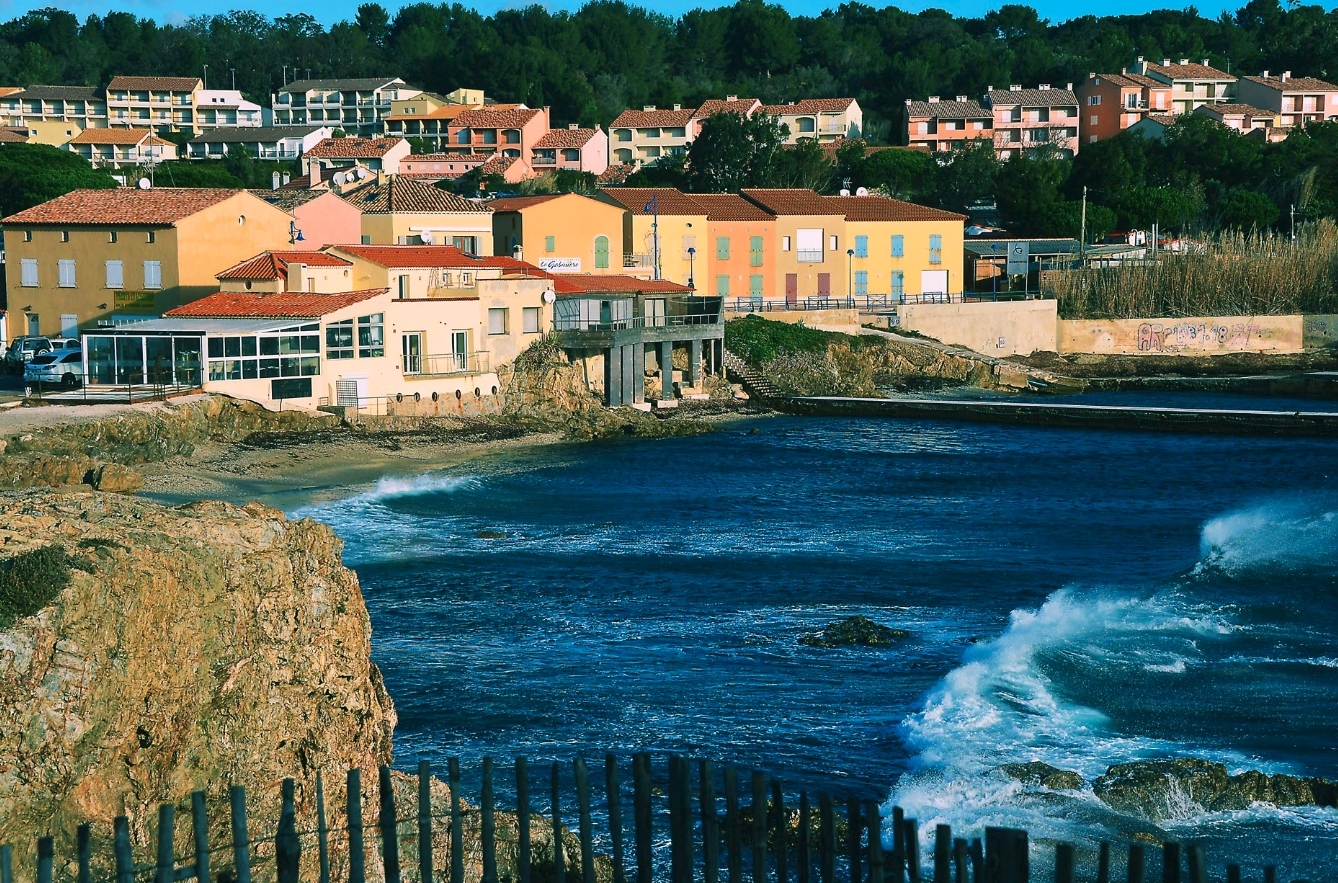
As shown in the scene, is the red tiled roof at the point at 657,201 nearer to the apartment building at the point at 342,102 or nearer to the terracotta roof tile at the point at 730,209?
the terracotta roof tile at the point at 730,209

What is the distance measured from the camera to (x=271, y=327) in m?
47.4

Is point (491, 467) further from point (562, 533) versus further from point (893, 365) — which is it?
point (893, 365)

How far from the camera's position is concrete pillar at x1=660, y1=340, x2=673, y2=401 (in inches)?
2352

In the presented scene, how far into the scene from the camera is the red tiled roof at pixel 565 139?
380 ft

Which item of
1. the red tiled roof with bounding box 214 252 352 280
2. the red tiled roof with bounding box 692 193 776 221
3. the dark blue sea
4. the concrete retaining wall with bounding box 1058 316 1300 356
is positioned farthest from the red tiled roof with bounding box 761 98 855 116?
the dark blue sea

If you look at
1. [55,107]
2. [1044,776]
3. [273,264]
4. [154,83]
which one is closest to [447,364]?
[273,264]

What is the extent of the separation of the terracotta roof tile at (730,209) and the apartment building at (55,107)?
76.4 meters

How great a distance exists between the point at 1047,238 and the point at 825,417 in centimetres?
3669

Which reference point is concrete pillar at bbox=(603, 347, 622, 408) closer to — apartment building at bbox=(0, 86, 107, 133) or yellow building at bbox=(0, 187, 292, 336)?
yellow building at bbox=(0, 187, 292, 336)

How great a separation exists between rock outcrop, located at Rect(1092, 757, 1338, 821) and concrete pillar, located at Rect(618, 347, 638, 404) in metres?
39.8

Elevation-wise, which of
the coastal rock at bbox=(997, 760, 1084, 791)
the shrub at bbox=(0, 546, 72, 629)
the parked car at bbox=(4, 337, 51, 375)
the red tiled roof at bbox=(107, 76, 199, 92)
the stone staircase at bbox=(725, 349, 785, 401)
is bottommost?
the coastal rock at bbox=(997, 760, 1084, 791)

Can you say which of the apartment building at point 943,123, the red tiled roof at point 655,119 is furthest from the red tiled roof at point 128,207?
the apartment building at point 943,123

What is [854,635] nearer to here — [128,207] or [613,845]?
[613,845]

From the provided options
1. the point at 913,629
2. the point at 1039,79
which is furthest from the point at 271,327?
the point at 1039,79
